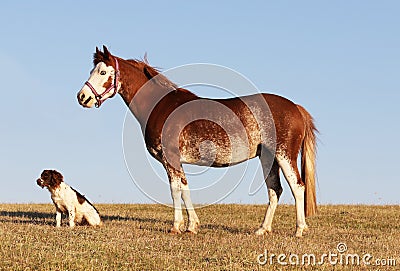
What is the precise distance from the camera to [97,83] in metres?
11.1

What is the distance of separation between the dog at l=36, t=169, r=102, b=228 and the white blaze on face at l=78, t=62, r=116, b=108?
6.01 ft

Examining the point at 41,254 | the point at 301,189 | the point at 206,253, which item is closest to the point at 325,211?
the point at 301,189

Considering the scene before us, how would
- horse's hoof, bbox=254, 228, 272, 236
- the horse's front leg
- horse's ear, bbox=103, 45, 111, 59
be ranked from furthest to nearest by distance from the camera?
1. horse's hoof, bbox=254, 228, 272, 236
2. horse's ear, bbox=103, 45, 111, 59
3. the horse's front leg

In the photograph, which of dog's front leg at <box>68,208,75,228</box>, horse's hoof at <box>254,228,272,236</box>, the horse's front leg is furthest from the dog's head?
horse's hoof at <box>254,228,272,236</box>

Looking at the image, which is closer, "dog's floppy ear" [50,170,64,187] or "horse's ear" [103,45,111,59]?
"horse's ear" [103,45,111,59]

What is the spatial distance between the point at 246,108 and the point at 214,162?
126cm

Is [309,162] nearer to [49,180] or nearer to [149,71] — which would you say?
[149,71]

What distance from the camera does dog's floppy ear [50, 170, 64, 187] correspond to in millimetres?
11594

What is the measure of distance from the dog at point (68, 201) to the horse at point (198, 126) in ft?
6.05

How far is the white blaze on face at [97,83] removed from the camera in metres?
10.9

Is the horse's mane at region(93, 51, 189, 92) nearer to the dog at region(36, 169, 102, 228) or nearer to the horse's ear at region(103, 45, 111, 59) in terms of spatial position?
the horse's ear at region(103, 45, 111, 59)

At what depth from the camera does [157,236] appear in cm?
1036

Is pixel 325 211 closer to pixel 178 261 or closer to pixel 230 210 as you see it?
pixel 230 210

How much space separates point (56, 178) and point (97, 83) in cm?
224
